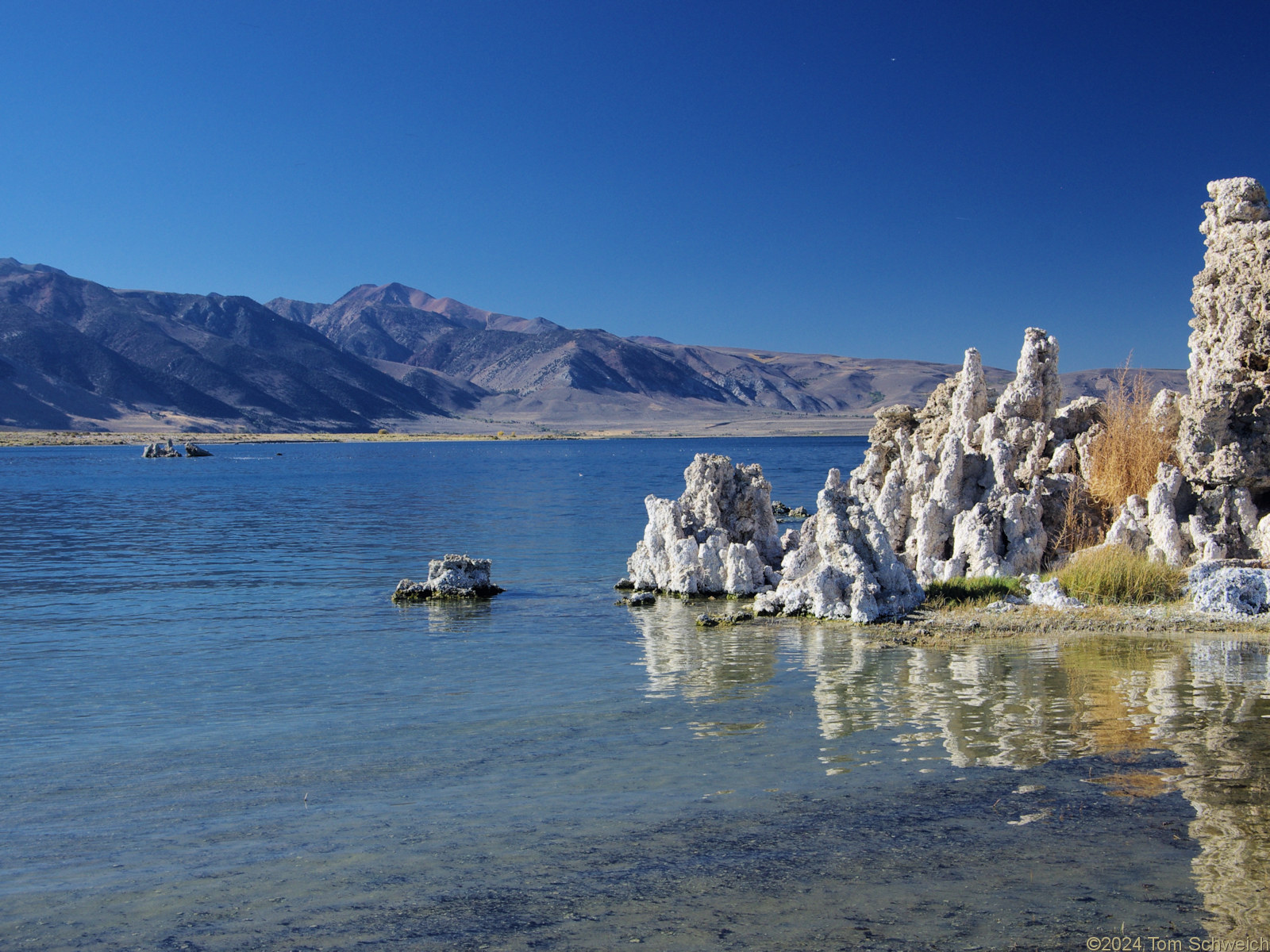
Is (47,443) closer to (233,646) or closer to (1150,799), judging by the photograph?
(233,646)

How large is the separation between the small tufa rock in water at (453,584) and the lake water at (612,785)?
1.71m

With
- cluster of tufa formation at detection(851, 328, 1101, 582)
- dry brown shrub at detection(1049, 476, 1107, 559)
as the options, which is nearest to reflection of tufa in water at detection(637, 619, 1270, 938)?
cluster of tufa formation at detection(851, 328, 1101, 582)

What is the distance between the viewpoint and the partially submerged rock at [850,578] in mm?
14227

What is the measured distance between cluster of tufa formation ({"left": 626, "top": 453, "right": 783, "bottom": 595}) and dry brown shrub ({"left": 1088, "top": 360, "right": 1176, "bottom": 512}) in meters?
5.38

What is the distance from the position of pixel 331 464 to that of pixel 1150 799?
269 ft

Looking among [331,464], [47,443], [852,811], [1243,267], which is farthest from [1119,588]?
[47,443]

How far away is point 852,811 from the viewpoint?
685 cm

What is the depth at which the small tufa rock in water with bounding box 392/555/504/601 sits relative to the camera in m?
18.2

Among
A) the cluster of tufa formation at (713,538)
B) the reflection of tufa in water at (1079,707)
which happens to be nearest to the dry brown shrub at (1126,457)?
the reflection of tufa in water at (1079,707)

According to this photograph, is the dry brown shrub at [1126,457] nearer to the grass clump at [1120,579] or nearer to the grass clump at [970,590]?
the grass clump at [1120,579]

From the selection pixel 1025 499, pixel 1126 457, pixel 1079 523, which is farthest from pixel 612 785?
pixel 1126 457

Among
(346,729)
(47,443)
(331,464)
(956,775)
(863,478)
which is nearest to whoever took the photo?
(956,775)

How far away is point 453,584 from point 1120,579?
1067cm

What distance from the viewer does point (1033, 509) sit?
15.9 m
